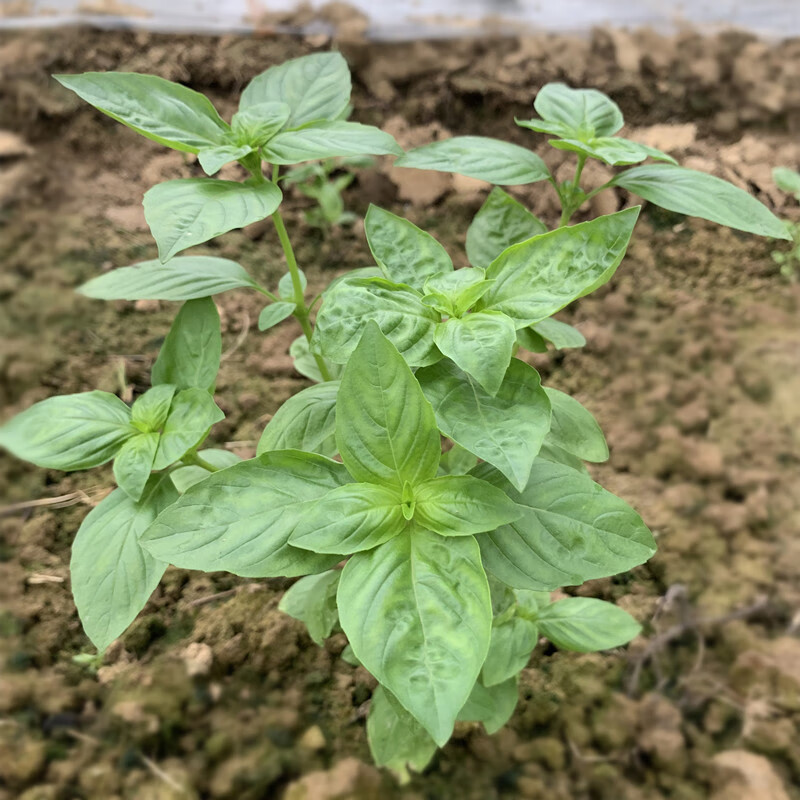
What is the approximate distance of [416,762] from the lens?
1.28 meters

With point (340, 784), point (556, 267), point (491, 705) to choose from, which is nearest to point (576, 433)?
point (556, 267)

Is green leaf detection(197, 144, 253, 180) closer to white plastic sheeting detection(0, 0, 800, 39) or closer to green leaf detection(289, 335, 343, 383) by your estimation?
green leaf detection(289, 335, 343, 383)

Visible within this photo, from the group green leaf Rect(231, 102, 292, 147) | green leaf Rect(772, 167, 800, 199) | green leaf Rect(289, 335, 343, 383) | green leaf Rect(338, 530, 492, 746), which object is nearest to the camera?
green leaf Rect(338, 530, 492, 746)

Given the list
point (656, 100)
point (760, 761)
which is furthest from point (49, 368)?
point (656, 100)

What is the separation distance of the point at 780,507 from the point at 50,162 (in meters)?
2.56

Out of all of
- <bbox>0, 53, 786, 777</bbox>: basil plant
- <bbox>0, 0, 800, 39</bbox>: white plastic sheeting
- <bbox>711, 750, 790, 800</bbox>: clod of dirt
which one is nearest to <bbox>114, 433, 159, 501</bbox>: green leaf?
<bbox>0, 53, 786, 777</bbox>: basil plant

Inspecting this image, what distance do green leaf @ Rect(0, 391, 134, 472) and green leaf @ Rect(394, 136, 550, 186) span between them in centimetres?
63

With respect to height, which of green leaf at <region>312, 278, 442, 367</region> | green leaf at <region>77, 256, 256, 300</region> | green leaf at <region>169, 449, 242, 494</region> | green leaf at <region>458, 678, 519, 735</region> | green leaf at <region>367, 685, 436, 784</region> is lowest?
green leaf at <region>367, 685, 436, 784</region>

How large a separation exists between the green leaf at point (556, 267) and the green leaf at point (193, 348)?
1.50 ft

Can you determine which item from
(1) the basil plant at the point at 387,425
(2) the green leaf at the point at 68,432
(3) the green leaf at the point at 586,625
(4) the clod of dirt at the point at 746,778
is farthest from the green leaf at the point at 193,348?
(4) the clod of dirt at the point at 746,778

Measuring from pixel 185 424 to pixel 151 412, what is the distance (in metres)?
0.07

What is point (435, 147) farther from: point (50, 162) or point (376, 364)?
point (50, 162)

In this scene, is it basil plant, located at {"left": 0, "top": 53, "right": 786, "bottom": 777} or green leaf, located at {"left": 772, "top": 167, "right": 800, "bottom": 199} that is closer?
basil plant, located at {"left": 0, "top": 53, "right": 786, "bottom": 777}

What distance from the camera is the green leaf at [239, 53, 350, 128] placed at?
1.14 meters
